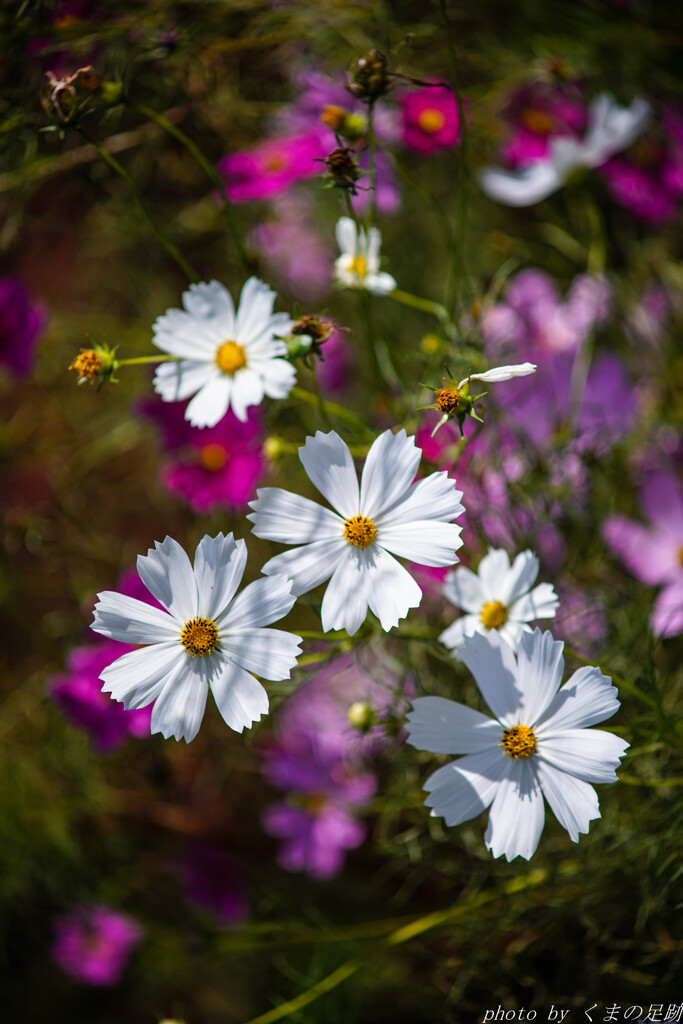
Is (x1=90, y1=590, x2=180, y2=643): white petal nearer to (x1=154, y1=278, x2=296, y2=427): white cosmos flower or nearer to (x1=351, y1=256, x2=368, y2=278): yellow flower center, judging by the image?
(x1=154, y1=278, x2=296, y2=427): white cosmos flower

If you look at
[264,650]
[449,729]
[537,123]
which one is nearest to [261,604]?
[264,650]

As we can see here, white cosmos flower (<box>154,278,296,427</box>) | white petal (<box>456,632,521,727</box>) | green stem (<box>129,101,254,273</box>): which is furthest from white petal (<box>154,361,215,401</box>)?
white petal (<box>456,632,521,727</box>)

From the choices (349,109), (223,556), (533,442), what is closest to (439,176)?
(349,109)

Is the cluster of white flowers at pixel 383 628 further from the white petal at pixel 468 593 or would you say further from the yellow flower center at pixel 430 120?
the yellow flower center at pixel 430 120

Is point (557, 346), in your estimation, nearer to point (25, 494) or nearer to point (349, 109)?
point (349, 109)

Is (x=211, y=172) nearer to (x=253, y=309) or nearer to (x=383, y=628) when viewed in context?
(x=253, y=309)
